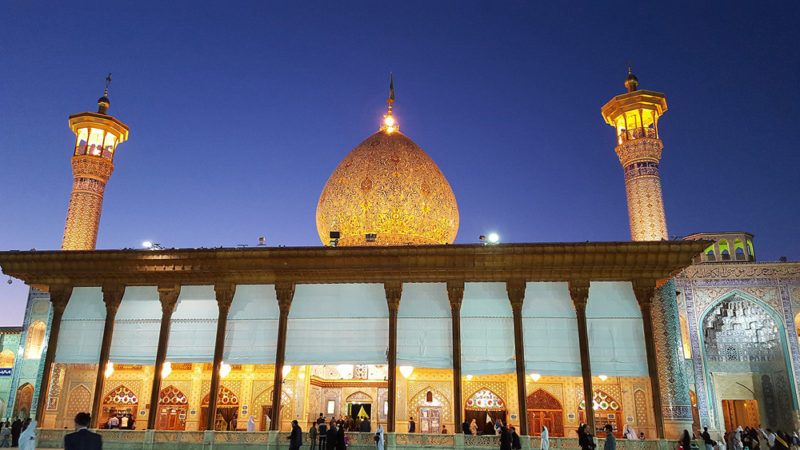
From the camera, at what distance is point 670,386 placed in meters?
17.8

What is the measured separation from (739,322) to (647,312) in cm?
1380

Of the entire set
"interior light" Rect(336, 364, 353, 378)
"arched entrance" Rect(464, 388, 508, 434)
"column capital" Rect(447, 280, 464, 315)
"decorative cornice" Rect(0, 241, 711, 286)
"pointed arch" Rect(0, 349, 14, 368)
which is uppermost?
"decorative cornice" Rect(0, 241, 711, 286)

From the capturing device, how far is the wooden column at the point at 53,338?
17375 mm

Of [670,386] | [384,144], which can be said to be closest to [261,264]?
[384,144]

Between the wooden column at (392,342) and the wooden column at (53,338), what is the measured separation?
9.95 meters

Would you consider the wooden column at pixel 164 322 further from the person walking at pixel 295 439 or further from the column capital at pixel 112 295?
the person walking at pixel 295 439

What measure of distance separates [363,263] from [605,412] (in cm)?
1017

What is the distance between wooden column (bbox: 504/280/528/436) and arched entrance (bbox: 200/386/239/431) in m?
10.5

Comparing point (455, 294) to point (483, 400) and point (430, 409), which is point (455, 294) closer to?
point (430, 409)

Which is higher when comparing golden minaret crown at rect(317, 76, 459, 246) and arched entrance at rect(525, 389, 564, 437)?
golden minaret crown at rect(317, 76, 459, 246)

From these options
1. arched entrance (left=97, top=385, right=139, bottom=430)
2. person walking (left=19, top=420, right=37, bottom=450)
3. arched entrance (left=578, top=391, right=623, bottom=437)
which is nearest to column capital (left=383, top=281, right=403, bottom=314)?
arched entrance (left=578, top=391, right=623, bottom=437)

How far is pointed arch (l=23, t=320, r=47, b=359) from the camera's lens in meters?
29.1

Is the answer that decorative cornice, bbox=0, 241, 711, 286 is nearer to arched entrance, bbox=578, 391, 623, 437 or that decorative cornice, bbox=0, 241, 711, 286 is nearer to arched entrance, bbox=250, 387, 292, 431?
arched entrance, bbox=250, 387, 292, 431

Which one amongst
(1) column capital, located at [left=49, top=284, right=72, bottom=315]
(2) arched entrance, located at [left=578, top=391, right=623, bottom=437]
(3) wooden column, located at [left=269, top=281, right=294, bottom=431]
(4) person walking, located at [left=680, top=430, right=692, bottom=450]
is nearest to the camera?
(4) person walking, located at [left=680, top=430, right=692, bottom=450]
